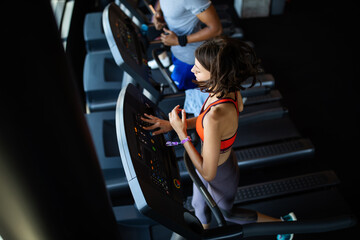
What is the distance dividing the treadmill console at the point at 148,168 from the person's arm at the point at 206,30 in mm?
803

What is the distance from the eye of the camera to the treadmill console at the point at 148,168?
127cm

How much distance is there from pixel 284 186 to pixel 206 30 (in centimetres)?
131

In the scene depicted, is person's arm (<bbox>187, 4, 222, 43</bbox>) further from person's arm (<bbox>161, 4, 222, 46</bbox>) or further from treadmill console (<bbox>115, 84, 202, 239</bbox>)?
treadmill console (<bbox>115, 84, 202, 239</bbox>)

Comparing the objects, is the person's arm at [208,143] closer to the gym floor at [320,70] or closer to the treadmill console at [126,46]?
the treadmill console at [126,46]

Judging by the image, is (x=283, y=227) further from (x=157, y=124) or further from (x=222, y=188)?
(x=157, y=124)

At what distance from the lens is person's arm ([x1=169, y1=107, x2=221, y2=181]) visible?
1545mm

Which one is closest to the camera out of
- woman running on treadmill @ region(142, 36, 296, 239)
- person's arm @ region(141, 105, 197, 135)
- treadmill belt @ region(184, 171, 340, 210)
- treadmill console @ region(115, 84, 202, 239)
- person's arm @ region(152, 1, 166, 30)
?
treadmill console @ region(115, 84, 202, 239)

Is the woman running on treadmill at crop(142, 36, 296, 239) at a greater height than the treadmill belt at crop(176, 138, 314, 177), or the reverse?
the woman running on treadmill at crop(142, 36, 296, 239)

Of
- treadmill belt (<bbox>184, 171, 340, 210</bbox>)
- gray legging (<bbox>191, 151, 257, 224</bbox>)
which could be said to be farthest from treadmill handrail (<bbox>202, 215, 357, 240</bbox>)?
treadmill belt (<bbox>184, 171, 340, 210</bbox>)

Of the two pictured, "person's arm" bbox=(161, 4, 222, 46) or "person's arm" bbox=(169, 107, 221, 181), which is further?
"person's arm" bbox=(161, 4, 222, 46)

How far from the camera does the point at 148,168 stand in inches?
55.6

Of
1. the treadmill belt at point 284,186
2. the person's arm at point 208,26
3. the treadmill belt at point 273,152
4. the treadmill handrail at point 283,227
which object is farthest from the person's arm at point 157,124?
the treadmill belt at point 273,152

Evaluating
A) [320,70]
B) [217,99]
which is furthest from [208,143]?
[320,70]

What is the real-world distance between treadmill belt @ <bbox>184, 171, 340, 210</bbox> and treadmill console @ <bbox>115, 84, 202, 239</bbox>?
1.08 metres
